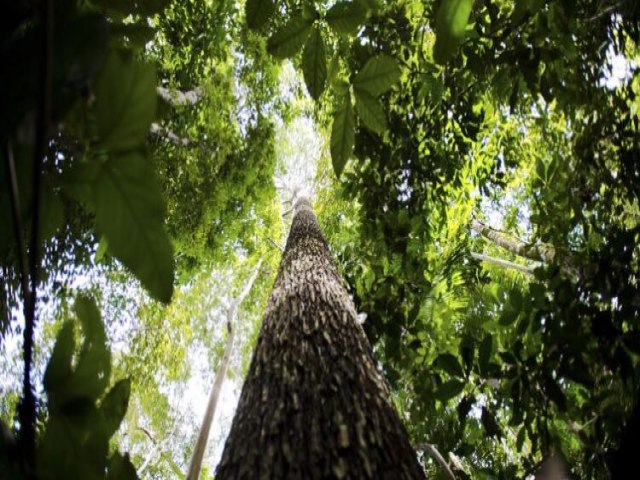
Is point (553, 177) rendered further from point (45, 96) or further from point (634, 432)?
point (45, 96)

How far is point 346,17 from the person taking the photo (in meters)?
0.89

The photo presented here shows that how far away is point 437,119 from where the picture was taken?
98.9 inches

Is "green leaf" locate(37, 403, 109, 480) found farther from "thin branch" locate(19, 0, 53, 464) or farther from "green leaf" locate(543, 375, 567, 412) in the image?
"green leaf" locate(543, 375, 567, 412)

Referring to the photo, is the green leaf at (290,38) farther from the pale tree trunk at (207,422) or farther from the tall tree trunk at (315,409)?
the pale tree trunk at (207,422)

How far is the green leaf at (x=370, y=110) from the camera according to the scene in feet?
2.83

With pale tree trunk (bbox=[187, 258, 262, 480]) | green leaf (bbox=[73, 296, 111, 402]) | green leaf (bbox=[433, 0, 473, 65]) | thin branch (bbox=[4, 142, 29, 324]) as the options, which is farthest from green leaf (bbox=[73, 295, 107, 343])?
pale tree trunk (bbox=[187, 258, 262, 480])

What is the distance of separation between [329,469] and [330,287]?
1319 mm

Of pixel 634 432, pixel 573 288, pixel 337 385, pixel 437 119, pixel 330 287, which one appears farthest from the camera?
pixel 437 119

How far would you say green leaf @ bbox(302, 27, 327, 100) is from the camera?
0.89 metres

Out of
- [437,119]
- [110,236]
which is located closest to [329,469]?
[110,236]

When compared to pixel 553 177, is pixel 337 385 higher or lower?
lower

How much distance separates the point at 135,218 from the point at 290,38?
693mm

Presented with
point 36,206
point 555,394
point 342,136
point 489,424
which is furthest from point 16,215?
point 489,424

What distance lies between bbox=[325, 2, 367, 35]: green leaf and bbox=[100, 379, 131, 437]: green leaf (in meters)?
0.77
